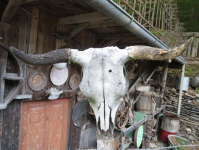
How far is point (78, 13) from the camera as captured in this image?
2.46 m

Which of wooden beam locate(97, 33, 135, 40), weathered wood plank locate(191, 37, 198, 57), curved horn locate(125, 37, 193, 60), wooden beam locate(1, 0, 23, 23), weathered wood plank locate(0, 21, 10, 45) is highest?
weathered wood plank locate(191, 37, 198, 57)

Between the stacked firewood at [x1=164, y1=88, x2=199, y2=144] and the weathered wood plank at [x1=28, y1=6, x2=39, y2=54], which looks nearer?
the weathered wood plank at [x1=28, y1=6, x2=39, y2=54]

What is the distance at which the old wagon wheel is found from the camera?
3.11 metres

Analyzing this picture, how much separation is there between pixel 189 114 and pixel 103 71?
27.1 ft

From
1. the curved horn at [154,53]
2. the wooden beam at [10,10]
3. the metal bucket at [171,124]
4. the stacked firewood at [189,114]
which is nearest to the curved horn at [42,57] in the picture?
the curved horn at [154,53]

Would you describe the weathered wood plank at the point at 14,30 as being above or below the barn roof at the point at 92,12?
below

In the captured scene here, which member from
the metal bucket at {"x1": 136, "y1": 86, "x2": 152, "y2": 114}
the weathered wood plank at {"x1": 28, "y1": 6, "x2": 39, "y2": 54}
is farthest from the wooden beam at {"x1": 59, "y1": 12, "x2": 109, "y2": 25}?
the metal bucket at {"x1": 136, "y1": 86, "x2": 152, "y2": 114}

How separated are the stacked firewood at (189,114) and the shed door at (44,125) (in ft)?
19.9

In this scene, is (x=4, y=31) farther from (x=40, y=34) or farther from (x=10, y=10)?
(x=40, y=34)

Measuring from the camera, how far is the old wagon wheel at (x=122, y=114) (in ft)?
10.2

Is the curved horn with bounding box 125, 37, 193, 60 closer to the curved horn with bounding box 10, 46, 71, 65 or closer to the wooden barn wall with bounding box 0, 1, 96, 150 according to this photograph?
the curved horn with bounding box 10, 46, 71, 65

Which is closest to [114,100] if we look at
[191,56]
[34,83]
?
[34,83]

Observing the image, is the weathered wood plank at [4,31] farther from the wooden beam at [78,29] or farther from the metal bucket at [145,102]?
the metal bucket at [145,102]

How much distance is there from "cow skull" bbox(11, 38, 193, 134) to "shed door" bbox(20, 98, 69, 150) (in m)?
1.81
